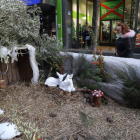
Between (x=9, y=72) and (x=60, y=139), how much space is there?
6.83 feet

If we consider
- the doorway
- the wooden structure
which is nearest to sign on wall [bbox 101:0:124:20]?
the doorway

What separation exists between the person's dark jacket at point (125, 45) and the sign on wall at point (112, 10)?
8.42 meters

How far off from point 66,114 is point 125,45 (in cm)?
183

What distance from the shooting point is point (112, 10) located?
1083 cm

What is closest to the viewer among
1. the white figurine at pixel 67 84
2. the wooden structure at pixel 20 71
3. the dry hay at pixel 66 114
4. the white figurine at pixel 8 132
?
the white figurine at pixel 8 132

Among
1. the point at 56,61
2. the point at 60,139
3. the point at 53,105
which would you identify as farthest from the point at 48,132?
the point at 56,61

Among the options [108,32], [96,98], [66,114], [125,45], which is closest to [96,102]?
[96,98]

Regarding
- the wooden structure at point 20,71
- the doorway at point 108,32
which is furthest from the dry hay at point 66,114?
the doorway at point 108,32

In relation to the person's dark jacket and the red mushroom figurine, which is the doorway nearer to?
the person's dark jacket

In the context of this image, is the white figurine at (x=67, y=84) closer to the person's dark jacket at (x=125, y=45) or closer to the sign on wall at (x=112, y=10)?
the person's dark jacket at (x=125, y=45)

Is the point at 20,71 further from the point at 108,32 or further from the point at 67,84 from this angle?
the point at 108,32

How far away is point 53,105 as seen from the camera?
2.43 meters

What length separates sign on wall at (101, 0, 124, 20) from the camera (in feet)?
33.9

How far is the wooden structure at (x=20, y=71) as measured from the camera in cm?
323
